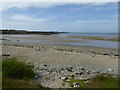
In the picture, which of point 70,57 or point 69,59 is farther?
point 70,57

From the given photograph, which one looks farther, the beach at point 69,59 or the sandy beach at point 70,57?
the sandy beach at point 70,57

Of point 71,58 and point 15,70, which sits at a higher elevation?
point 15,70

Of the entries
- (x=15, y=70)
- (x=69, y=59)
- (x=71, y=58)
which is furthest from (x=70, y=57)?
(x=15, y=70)

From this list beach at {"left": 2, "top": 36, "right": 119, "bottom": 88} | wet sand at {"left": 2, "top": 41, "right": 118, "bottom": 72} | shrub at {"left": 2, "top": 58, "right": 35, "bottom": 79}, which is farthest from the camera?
wet sand at {"left": 2, "top": 41, "right": 118, "bottom": 72}

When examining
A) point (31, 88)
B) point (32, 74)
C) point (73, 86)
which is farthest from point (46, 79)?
point (31, 88)

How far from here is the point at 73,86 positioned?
270 inches

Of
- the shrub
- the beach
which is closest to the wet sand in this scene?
the beach

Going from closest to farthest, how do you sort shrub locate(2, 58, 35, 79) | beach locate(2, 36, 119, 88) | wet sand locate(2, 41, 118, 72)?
shrub locate(2, 58, 35, 79), beach locate(2, 36, 119, 88), wet sand locate(2, 41, 118, 72)

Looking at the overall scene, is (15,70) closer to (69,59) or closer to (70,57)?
(69,59)

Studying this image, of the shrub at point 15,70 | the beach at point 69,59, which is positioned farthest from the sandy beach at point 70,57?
the shrub at point 15,70

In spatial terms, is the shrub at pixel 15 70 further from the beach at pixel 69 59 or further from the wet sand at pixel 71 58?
the wet sand at pixel 71 58

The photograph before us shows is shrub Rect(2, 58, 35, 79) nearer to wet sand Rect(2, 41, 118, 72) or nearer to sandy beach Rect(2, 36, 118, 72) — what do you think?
wet sand Rect(2, 41, 118, 72)

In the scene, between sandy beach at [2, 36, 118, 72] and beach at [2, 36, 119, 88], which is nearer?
beach at [2, 36, 119, 88]

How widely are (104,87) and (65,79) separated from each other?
269cm
